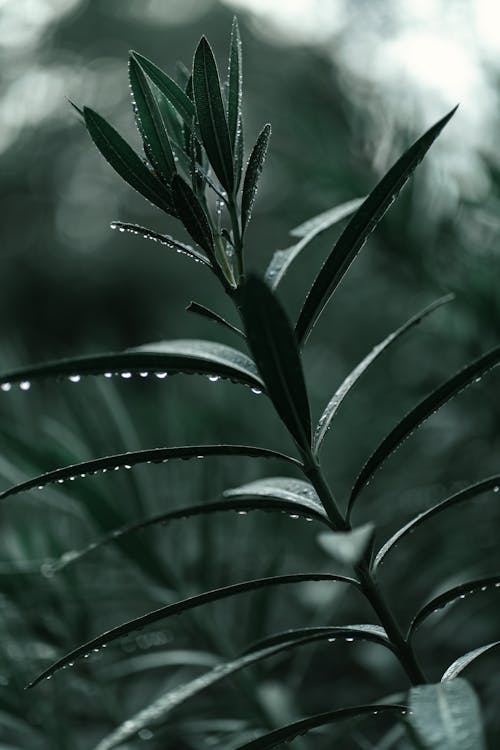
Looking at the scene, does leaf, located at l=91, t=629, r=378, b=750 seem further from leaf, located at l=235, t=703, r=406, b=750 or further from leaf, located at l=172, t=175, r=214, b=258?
leaf, located at l=172, t=175, r=214, b=258

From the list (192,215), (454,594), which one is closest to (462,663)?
(454,594)

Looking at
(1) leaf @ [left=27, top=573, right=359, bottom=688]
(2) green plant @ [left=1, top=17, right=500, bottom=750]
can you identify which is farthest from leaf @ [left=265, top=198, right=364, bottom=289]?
(1) leaf @ [left=27, top=573, right=359, bottom=688]

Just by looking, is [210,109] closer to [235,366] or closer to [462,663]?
[235,366]

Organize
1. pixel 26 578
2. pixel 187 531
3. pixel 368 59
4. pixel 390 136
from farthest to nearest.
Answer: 1. pixel 368 59
2. pixel 390 136
3. pixel 187 531
4. pixel 26 578

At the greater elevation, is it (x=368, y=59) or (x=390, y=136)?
(x=368, y=59)

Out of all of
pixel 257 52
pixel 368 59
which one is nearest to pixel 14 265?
pixel 257 52

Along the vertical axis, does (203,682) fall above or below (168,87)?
below

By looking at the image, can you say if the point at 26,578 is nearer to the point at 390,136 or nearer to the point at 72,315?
the point at 390,136

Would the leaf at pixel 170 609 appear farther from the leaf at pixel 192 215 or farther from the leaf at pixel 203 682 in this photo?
the leaf at pixel 192 215
